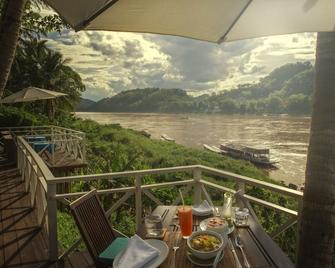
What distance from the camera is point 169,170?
3781mm

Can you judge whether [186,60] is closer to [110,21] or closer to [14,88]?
[14,88]

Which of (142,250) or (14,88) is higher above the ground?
(14,88)

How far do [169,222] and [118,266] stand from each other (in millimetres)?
739

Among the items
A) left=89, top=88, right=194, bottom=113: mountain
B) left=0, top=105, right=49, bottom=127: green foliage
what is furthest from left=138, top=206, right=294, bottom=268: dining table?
left=89, top=88, right=194, bottom=113: mountain

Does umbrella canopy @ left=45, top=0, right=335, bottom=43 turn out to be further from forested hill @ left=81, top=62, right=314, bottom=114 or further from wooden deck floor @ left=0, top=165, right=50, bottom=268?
forested hill @ left=81, top=62, right=314, bottom=114

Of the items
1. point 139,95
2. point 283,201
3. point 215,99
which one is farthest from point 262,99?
point 283,201

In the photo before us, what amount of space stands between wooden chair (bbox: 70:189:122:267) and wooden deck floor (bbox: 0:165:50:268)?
1085 millimetres

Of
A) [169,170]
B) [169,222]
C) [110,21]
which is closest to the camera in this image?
[110,21]

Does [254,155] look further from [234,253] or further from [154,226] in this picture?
[234,253]

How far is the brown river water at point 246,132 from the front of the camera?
146 ft

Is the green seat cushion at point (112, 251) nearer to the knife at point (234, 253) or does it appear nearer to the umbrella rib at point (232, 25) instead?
the knife at point (234, 253)

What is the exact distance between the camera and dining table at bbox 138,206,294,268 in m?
1.82

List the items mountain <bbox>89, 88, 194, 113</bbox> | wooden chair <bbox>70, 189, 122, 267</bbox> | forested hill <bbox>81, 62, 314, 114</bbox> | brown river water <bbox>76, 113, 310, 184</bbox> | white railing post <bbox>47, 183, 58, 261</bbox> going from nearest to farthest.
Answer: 1. wooden chair <bbox>70, 189, 122, 267</bbox>
2. white railing post <bbox>47, 183, 58, 261</bbox>
3. brown river water <bbox>76, 113, 310, 184</bbox>
4. forested hill <bbox>81, 62, 314, 114</bbox>
5. mountain <bbox>89, 88, 194, 113</bbox>

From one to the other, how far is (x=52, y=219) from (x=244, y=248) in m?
2.09
